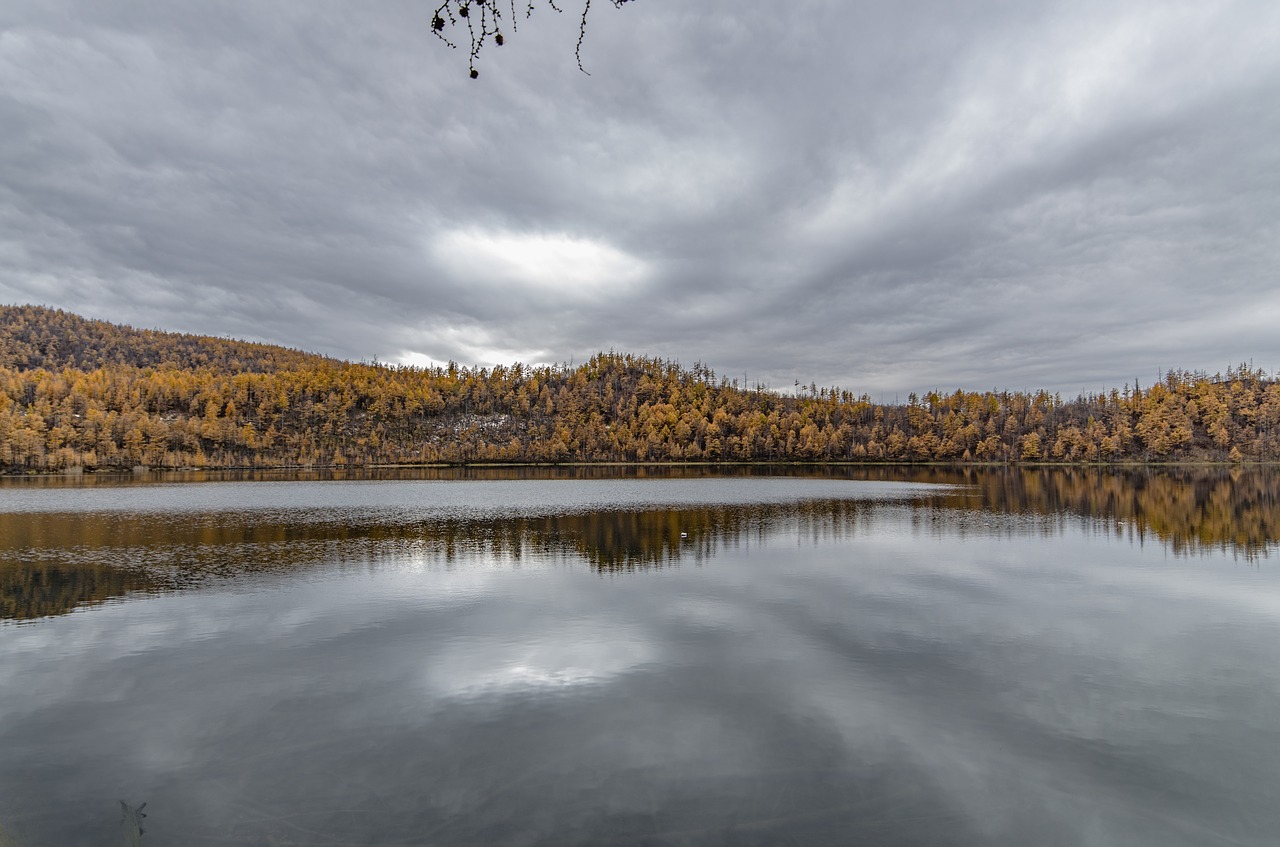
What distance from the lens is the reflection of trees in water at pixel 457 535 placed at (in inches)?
1093

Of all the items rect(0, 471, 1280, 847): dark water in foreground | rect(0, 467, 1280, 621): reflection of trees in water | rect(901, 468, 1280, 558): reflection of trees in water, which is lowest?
rect(0, 471, 1280, 847): dark water in foreground

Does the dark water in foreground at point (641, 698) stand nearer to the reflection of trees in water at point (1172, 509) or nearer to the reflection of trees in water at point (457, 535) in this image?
the reflection of trees in water at point (457, 535)

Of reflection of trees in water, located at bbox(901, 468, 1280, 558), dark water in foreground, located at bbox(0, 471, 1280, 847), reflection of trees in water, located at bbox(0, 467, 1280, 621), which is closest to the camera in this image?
dark water in foreground, located at bbox(0, 471, 1280, 847)

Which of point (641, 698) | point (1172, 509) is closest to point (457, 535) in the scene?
point (641, 698)

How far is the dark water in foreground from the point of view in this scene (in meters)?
9.70

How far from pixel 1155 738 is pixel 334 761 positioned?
50.1 ft

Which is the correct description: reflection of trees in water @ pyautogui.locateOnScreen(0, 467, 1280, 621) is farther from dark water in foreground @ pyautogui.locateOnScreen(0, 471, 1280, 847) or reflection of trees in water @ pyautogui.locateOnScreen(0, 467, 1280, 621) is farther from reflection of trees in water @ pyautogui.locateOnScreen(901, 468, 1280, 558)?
dark water in foreground @ pyautogui.locateOnScreen(0, 471, 1280, 847)

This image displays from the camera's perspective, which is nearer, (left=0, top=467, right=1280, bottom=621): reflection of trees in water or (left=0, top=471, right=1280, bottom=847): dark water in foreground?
(left=0, top=471, right=1280, bottom=847): dark water in foreground

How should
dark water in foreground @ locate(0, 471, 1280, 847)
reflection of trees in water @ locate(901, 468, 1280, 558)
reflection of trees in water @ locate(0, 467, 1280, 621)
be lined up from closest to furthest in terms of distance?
dark water in foreground @ locate(0, 471, 1280, 847)
reflection of trees in water @ locate(0, 467, 1280, 621)
reflection of trees in water @ locate(901, 468, 1280, 558)

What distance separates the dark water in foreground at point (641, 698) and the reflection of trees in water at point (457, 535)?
546mm

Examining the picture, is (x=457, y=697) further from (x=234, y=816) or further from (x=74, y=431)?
(x=74, y=431)

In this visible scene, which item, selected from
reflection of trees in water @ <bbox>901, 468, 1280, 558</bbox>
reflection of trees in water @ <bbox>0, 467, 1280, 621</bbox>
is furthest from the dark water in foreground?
reflection of trees in water @ <bbox>901, 468, 1280, 558</bbox>

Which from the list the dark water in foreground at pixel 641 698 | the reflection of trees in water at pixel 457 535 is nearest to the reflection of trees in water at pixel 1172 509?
the reflection of trees in water at pixel 457 535

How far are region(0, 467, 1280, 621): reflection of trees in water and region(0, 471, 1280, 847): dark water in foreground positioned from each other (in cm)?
55
